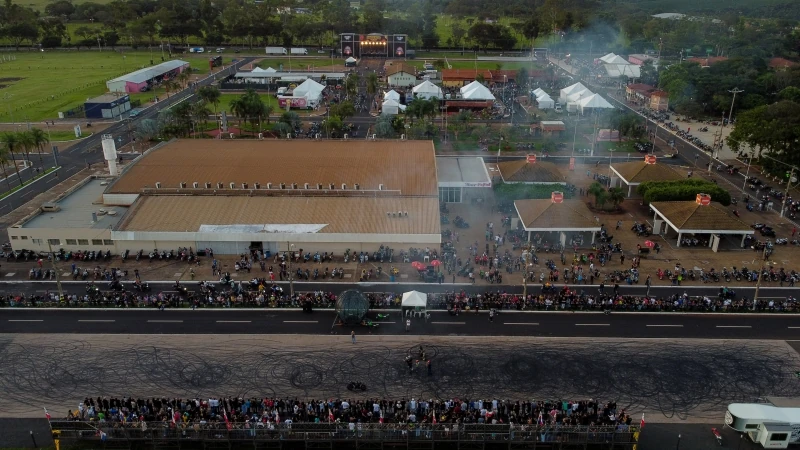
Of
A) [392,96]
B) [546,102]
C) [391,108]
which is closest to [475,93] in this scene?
[546,102]

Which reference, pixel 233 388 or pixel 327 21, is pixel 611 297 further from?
pixel 327 21

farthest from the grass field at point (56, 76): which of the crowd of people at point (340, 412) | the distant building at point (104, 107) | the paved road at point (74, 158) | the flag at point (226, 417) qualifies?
the flag at point (226, 417)

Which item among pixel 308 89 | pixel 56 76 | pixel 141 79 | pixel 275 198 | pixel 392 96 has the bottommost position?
pixel 275 198

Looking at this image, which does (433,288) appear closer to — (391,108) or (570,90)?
(391,108)

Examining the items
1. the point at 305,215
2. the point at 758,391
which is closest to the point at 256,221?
the point at 305,215

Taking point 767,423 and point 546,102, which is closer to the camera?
point 767,423

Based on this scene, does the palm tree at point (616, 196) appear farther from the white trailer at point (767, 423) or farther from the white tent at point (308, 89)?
the white tent at point (308, 89)

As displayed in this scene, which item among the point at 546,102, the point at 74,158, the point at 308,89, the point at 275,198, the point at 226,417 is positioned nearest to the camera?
the point at 226,417
